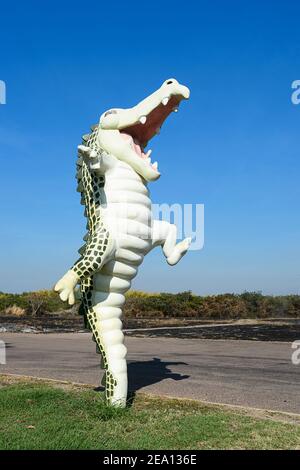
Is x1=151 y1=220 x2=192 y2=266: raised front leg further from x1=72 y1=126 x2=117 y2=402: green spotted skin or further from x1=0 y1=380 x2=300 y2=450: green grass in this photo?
x1=0 y1=380 x2=300 y2=450: green grass

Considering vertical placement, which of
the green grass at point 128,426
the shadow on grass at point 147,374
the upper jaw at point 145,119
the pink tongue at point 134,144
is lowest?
the green grass at point 128,426

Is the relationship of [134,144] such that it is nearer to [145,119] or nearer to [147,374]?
[145,119]

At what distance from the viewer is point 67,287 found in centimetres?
596

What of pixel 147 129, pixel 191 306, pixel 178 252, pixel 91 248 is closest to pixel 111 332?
pixel 91 248

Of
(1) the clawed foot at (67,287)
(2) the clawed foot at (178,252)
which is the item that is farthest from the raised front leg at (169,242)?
(1) the clawed foot at (67,287)

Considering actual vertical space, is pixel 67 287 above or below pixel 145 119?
below

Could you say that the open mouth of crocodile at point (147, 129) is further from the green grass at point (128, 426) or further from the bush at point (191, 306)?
the bush at point (191, 306)

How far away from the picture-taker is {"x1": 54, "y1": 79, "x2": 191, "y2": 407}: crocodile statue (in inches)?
255

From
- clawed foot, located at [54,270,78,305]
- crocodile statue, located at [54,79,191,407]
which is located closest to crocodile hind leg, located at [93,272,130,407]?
crocodile statue, located at [54,79,191,407]

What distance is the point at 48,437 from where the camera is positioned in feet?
17.1

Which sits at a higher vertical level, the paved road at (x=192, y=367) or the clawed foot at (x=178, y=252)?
the clawed foot at (x=178, y=252)

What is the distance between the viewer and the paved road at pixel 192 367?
844cm

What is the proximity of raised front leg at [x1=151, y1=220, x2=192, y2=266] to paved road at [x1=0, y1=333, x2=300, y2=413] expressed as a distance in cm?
233

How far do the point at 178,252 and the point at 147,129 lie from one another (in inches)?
65.2
